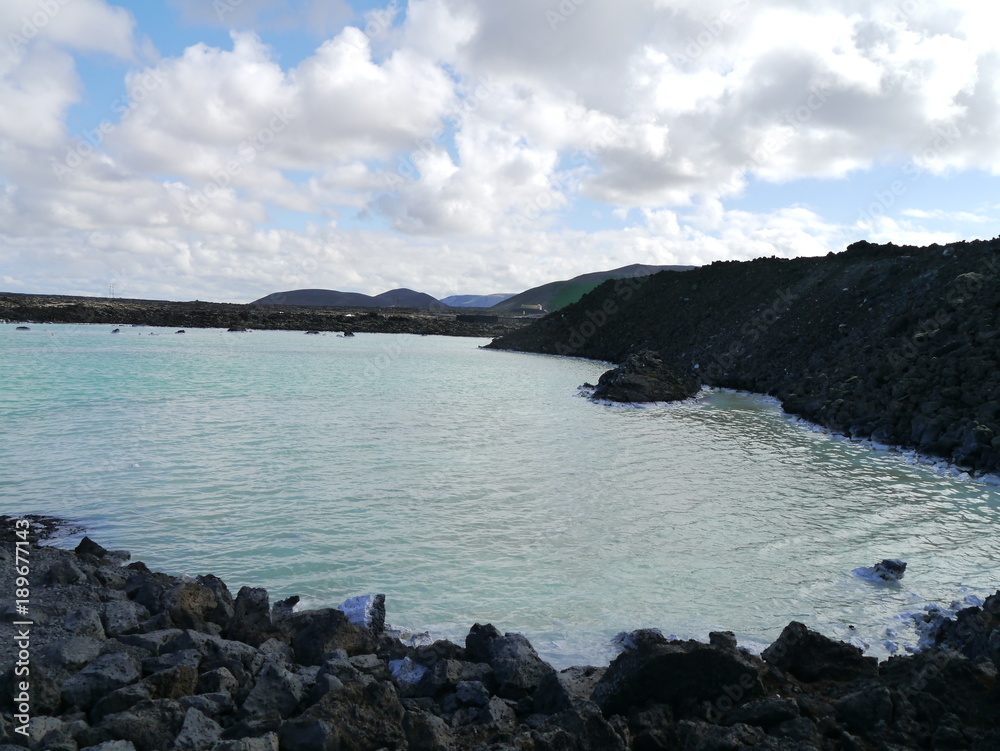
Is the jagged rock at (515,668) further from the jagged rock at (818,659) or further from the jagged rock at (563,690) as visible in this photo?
the jagged rock at (818,659)

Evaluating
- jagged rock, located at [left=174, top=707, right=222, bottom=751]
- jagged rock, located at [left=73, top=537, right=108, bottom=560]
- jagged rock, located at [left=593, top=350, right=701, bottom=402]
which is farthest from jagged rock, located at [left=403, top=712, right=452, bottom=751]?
jagged rock, located at [left=593, top=350, right=701, bottom=402]

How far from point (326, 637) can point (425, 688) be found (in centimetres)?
130

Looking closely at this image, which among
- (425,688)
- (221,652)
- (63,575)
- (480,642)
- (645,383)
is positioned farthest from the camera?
(645,383)

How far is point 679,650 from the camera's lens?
550cm

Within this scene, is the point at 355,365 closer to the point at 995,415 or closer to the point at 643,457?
the point at 643,457

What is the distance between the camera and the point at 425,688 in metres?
5.69

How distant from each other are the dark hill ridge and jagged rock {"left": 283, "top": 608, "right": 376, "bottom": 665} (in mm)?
14738

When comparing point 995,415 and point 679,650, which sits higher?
point 995,415

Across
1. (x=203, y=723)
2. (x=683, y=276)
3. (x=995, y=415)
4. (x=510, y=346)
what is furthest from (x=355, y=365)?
(x=203, y=723)

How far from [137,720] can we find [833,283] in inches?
1623

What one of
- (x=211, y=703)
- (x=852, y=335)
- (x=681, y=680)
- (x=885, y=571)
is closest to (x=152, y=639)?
(x=211, y=703)

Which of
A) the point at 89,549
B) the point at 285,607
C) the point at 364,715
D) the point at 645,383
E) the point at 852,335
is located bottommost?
the point at 285,607

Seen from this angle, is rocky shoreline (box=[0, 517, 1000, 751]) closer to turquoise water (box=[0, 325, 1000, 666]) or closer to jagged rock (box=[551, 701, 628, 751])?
jagged rock (box=[551, 701, 628, 751])

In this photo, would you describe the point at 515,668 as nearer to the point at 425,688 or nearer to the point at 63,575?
the point at 425,688
